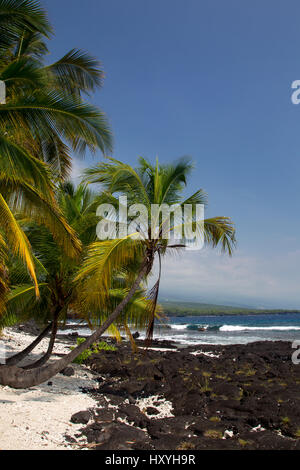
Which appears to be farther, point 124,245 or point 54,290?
point 54,290

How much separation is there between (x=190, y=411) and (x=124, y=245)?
3758mm

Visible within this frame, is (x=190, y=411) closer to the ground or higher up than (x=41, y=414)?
closer to the ground

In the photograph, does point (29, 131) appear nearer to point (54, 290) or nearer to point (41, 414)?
point (54, 290)

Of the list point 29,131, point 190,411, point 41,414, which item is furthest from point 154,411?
point 29,131

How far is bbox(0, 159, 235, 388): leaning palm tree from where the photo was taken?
286 inches

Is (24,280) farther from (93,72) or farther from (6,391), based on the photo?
(93,72)

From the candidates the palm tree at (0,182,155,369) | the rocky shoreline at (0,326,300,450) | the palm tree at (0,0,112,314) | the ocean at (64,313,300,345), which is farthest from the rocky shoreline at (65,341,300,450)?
the palm tree at (0,0,112,314)

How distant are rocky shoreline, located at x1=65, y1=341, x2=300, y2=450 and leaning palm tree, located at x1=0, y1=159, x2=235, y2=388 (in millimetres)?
1570

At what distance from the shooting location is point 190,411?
746 centimetres

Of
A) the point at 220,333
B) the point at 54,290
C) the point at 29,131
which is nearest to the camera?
the point at 29,131

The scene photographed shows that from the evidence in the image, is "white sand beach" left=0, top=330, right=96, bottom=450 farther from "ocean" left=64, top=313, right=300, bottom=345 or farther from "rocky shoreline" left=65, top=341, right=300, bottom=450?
"ocean" left=64, top=313, right=300, bottom=345

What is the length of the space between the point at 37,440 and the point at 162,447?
191 cm

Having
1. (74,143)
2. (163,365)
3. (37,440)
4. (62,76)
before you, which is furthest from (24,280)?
(163,365)

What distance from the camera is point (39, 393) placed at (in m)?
8.28
